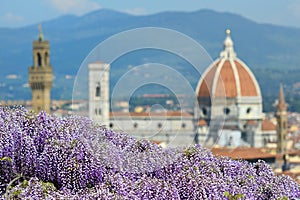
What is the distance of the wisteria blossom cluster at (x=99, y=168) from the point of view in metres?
9.28

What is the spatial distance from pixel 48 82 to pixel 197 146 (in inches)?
3484

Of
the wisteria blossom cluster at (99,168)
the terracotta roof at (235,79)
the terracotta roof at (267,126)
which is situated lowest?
the wisteria blossom cluster at (99,168)

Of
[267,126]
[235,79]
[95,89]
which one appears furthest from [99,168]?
[267,126]

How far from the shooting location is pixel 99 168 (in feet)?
31.2

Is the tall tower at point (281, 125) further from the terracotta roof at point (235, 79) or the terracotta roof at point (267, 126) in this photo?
the terracotta roof at point (235, 79)

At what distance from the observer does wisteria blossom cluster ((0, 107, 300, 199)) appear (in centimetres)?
928

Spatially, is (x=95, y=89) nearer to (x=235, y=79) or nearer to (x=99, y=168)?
(x=235, y=79)

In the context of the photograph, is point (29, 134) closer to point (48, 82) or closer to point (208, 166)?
point (208, 166)

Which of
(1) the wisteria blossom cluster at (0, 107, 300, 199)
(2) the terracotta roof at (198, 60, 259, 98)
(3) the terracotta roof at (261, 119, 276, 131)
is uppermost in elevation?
(2) the terracotta roof at (198, 60, 259, 98)

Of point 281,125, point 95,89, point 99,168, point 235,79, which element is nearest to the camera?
point 99,168

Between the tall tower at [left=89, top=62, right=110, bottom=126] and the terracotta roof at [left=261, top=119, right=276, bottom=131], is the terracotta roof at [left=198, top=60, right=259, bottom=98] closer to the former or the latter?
the terracotta roof at [left=261, top=119, right=276, bottom=131]

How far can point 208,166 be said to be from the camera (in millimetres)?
10117

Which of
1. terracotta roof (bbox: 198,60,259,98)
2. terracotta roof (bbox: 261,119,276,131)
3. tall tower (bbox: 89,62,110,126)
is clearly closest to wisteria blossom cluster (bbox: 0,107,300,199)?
tall tower (bbox: 89,62,110,126)

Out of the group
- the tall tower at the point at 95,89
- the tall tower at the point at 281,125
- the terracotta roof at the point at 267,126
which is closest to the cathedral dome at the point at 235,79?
the tall tower at the point at 281,125
